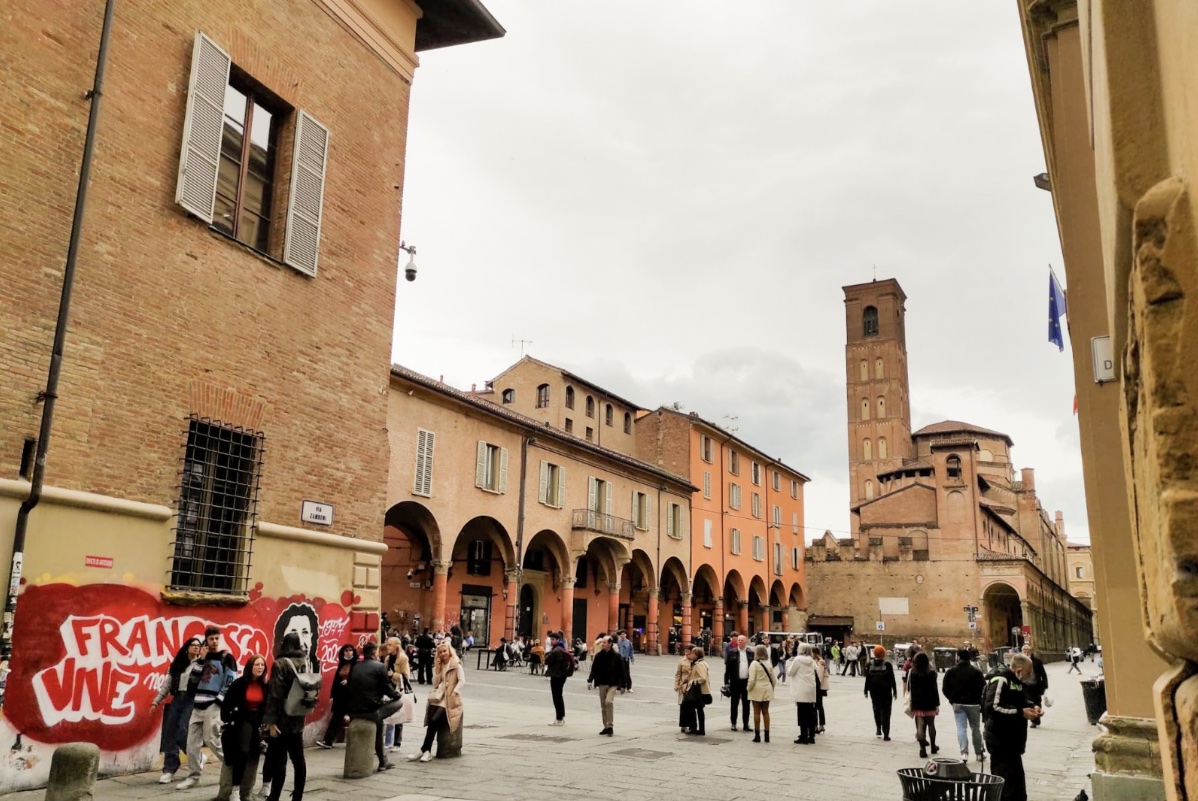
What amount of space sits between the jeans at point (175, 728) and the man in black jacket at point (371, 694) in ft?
5.25

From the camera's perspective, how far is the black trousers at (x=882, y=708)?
554 inches

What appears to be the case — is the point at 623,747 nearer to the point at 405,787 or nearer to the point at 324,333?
the point at 405,787

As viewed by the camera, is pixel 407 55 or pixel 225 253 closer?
pixel 225 253

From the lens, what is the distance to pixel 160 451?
9398mm

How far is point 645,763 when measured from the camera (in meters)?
11.0

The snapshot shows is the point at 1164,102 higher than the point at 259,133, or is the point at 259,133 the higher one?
the point at 259,133

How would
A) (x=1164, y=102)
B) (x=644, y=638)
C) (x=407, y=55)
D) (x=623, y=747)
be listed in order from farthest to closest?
1. (x=644, y=638)
2. (x=407, y=55)
3. (x=623, y=747)
4. (x=1164, y=102)

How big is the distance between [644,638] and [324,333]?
32121 mm

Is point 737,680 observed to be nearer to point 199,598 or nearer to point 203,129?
point 199,598

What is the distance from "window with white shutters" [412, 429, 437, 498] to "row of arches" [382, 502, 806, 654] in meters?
0.50

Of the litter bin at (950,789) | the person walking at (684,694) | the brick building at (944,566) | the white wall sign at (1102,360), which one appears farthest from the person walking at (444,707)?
the brick building at (944,566)

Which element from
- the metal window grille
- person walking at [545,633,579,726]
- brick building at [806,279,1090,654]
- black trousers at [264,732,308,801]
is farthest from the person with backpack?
brick building at [806,279,1090,654]

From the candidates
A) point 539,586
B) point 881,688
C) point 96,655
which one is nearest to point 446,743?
point 96,655

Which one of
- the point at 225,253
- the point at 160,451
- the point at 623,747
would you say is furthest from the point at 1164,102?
the point at 623,747
